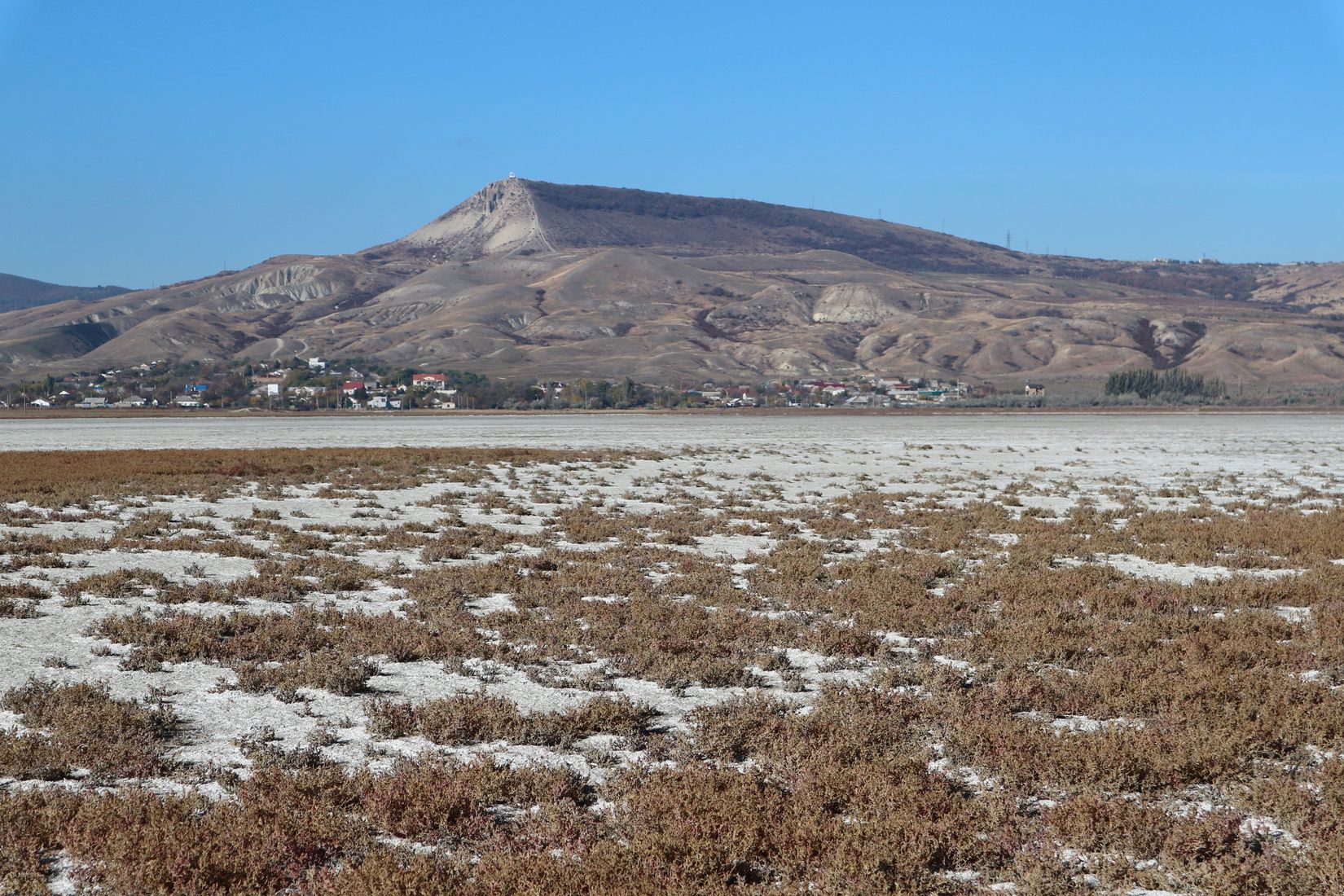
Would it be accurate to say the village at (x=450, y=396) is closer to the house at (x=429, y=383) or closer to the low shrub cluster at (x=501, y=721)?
the house at (x=429, y=383)

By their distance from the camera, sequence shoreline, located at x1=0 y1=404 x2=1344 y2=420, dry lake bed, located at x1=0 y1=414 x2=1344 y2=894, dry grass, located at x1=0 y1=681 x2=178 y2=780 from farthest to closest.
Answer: shoreline, located at x1=0 y1=404 x2=1344 y2=420 → dry grass, located at x1=0 y1=681 x2=178 y2=780 → dry lake bed, located at x1=0 y1=414 x2=1344 y2=894

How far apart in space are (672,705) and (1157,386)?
→ 578 ft

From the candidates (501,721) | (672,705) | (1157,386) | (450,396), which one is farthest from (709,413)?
(501,721)

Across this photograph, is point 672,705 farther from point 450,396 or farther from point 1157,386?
point 1157,386

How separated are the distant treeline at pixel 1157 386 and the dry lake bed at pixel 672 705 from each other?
152287 millimetres

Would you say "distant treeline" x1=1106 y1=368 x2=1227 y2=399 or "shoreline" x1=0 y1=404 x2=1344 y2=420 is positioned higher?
"distant treeline" x1=1106 y1=368 x2=1227 y2=399

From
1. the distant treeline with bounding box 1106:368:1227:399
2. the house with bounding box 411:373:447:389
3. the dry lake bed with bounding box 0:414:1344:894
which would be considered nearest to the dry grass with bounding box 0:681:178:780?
the dry lake bed with bounding box 0:414:1344:894

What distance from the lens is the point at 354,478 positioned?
35.7m

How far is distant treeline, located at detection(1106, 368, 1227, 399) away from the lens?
165125 mm

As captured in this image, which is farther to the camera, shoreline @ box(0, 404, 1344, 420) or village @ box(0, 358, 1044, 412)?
village @ box(0, 358, 1044, 412)

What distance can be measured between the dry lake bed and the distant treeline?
152 meters

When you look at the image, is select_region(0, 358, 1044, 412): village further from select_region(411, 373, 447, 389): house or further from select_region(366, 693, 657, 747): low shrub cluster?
select_region(366, 693, 657, 747): low shrub cluster

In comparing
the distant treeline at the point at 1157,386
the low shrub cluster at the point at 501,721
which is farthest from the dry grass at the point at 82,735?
the distant treeline at the point at 1157,386

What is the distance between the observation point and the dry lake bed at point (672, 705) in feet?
21.0
